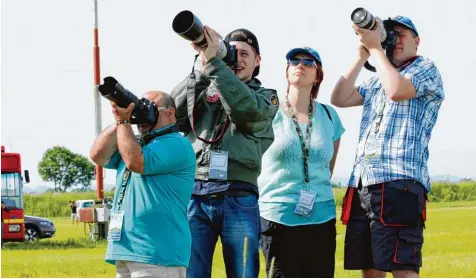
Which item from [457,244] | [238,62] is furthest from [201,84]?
[457,244]

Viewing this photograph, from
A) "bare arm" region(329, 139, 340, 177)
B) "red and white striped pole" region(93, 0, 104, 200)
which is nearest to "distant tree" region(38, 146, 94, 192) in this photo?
"red and white striped pole" region(93, 0, 104, 200)

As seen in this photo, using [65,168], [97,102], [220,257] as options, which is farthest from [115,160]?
[65,168]

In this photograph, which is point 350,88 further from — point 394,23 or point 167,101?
point 167,101

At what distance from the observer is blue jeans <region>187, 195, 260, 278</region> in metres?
4.48

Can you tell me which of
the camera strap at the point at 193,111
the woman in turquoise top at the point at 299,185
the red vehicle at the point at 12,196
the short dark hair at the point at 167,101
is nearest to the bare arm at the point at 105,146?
the short dark hair at the point at 167,101

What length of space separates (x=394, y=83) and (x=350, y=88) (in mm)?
480

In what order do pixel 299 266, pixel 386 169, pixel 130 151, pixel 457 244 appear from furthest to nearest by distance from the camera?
pixel 457 244 → pixel 299 266 → pixel 386 169 → pixel 130 151

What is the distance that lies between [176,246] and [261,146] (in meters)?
0.88

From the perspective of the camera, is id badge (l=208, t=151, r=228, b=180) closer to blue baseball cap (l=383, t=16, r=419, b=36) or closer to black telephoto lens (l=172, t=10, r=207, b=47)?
black telephoto lens (l=172, t=10, r=207, b=47)

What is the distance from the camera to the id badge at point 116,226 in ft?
13.4

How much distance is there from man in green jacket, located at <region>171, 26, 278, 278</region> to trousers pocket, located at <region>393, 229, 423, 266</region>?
2.28 ft

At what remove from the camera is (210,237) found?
452cm

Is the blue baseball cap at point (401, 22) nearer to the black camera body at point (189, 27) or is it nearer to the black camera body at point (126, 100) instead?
the black camera body at point (189, 27)

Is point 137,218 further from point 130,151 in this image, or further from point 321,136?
point 321,136
